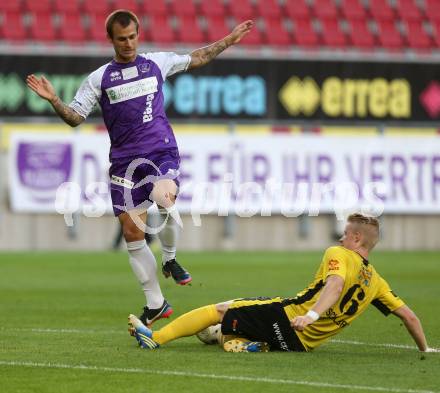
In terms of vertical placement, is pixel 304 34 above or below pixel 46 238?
above

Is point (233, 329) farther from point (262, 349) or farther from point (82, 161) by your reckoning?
point (82, 161)

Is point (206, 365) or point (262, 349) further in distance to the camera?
point (262, 349)

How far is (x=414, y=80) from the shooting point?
21.2 meters

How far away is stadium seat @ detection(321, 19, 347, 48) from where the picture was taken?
2294 cm

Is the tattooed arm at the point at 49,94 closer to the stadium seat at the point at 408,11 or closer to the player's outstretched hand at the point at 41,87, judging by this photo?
the player's outstretched hand at the point at 41,87

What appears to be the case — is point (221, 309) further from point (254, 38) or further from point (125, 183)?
point (254, 38)

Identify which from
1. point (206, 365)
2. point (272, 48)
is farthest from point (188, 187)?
point (206, 365)

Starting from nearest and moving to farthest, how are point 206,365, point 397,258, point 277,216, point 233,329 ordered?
point 206,365 → point 233,329 → point 397,258 → point 277,216

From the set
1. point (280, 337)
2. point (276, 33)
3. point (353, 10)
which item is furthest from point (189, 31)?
point (280, 337)

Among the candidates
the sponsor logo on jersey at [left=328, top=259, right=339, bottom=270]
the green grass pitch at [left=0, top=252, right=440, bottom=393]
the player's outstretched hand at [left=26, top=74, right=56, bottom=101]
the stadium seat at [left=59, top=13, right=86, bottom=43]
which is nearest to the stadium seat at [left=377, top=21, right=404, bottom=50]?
the stadium seat at [left=59, top=13, right=86, bottom=43]

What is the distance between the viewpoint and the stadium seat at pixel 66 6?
22.0 meters

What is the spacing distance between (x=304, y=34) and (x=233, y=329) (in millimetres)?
16035

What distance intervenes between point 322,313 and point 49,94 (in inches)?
90.7

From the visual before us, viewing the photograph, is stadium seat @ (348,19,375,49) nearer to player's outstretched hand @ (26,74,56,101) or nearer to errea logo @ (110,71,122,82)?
errea logo @ (110,71,122,82)
